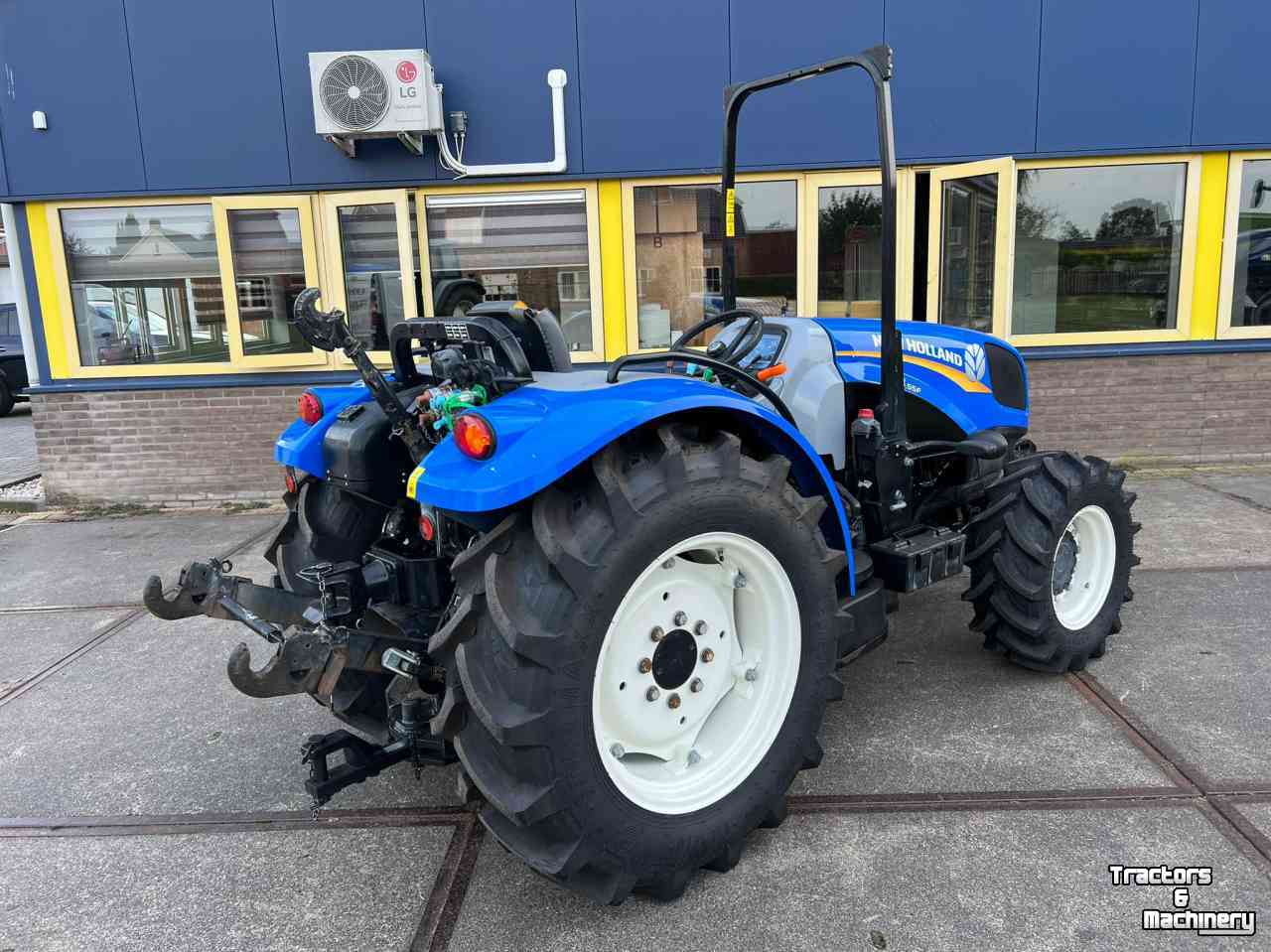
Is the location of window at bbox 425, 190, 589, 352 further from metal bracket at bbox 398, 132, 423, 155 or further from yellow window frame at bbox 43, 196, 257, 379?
yellow window frame at bbox 43, 196, 257, 379

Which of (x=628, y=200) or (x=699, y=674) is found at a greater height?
(x=628, y=200)

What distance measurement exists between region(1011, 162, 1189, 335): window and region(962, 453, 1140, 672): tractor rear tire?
3713 mm

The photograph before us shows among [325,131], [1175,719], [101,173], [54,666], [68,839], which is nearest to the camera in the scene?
[68,839]

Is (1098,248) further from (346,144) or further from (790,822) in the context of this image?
(790,822)

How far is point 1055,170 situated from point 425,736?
6343 millimetres

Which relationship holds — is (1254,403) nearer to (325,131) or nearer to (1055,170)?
(1055,170)

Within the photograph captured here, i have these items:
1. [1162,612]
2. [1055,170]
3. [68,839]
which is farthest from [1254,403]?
[68,839]

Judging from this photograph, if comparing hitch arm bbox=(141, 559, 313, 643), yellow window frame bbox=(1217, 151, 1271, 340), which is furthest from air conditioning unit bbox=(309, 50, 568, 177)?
yellow window frame bbox=(1217, 151, 1271, 340)

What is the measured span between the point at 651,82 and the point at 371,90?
1939mm

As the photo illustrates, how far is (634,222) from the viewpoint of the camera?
21.8ft

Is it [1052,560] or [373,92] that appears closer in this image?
[1052,560]

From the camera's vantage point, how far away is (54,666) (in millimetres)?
3904

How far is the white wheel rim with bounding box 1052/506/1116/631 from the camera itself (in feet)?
11.4

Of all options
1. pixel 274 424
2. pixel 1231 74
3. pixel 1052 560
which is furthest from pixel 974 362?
pixel 274 424
